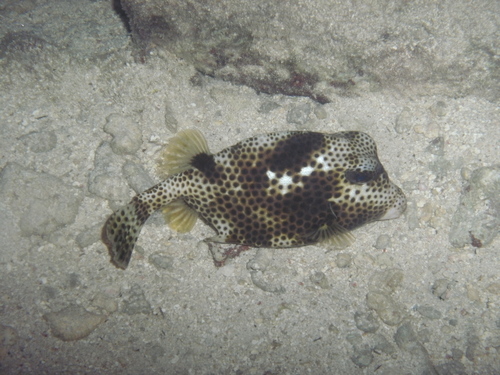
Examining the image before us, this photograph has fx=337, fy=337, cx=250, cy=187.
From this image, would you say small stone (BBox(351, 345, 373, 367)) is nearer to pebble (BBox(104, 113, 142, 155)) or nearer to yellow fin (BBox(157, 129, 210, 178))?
yellow fin (BBox(157, 129, 210, 178))

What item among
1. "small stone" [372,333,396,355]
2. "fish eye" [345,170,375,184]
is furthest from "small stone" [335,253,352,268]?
"fish eye" [345,170,375,184]

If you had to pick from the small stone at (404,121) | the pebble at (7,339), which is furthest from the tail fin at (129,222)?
the small stone at (404,121)

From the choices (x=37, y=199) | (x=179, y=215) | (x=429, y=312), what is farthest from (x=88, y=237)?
(x=429, y=312)

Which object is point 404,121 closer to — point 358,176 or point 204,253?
point 358,176

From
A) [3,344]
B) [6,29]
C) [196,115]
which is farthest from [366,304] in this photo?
[6,29]

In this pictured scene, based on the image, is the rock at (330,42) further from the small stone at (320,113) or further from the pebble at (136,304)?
the pebble at (136,304)

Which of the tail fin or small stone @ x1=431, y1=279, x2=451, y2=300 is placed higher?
Answer: small stone @ x1=431, y1=279, x2=451, y2=300

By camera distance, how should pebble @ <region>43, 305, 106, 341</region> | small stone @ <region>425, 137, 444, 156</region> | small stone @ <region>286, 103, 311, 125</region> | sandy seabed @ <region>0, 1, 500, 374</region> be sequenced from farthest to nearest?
small stone @ <region>286, 103, 311, 125</region>
small stone @ <region>425, 137, 444, 156</region>
sandy seabed @ <region>0, 1, 500, 374</region>
pebble @ <region>43, 305, 106, 341</region>
